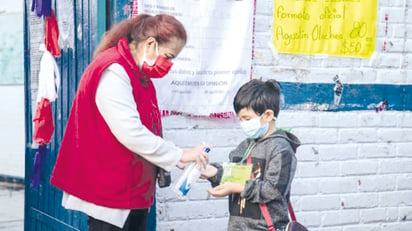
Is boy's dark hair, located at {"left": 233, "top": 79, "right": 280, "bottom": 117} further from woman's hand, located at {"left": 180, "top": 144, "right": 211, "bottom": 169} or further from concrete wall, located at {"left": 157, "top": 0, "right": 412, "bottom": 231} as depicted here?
A: concrete wall, located at {"left": 157, "top": 0, "right": 412, "bottom": 231}

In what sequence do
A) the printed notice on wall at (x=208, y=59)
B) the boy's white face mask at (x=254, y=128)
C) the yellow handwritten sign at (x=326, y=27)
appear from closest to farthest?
the boy's white face mask at (x=254, y=128)
the printed notice on wall at (x=208, y=59)
the yellow handwritten sign at (x=326, y=27)

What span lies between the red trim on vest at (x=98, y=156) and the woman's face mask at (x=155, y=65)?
43mm

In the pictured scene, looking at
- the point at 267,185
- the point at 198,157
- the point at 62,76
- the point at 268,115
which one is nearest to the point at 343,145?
→ the point at 268,115

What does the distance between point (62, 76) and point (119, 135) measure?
125 centimetres

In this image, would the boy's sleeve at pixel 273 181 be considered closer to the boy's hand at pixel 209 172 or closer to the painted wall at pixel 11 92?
the boy's hand at pixel 209 172

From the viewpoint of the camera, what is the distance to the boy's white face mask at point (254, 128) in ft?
10.1

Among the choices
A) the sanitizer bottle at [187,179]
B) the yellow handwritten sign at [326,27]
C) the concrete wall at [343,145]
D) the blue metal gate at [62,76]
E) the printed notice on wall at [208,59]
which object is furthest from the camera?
the yellow handwritten sign at [326,27]

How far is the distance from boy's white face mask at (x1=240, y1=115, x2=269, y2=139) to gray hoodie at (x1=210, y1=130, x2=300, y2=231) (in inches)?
1.5

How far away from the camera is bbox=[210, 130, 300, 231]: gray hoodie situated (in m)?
3.00

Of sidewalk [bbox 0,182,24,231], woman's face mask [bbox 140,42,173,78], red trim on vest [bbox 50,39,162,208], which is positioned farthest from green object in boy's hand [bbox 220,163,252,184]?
sidewalk [bbox 0,182,24,231]

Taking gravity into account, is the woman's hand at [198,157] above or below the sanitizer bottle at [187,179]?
above

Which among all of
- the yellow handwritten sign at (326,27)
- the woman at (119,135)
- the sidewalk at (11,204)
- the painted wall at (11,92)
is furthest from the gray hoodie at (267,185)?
the painted wall at (11,92)

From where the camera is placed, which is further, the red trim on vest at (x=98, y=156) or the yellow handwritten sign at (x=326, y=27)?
the yellow handwritten sign at (x=326, y=27)

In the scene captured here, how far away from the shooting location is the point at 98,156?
292cm
